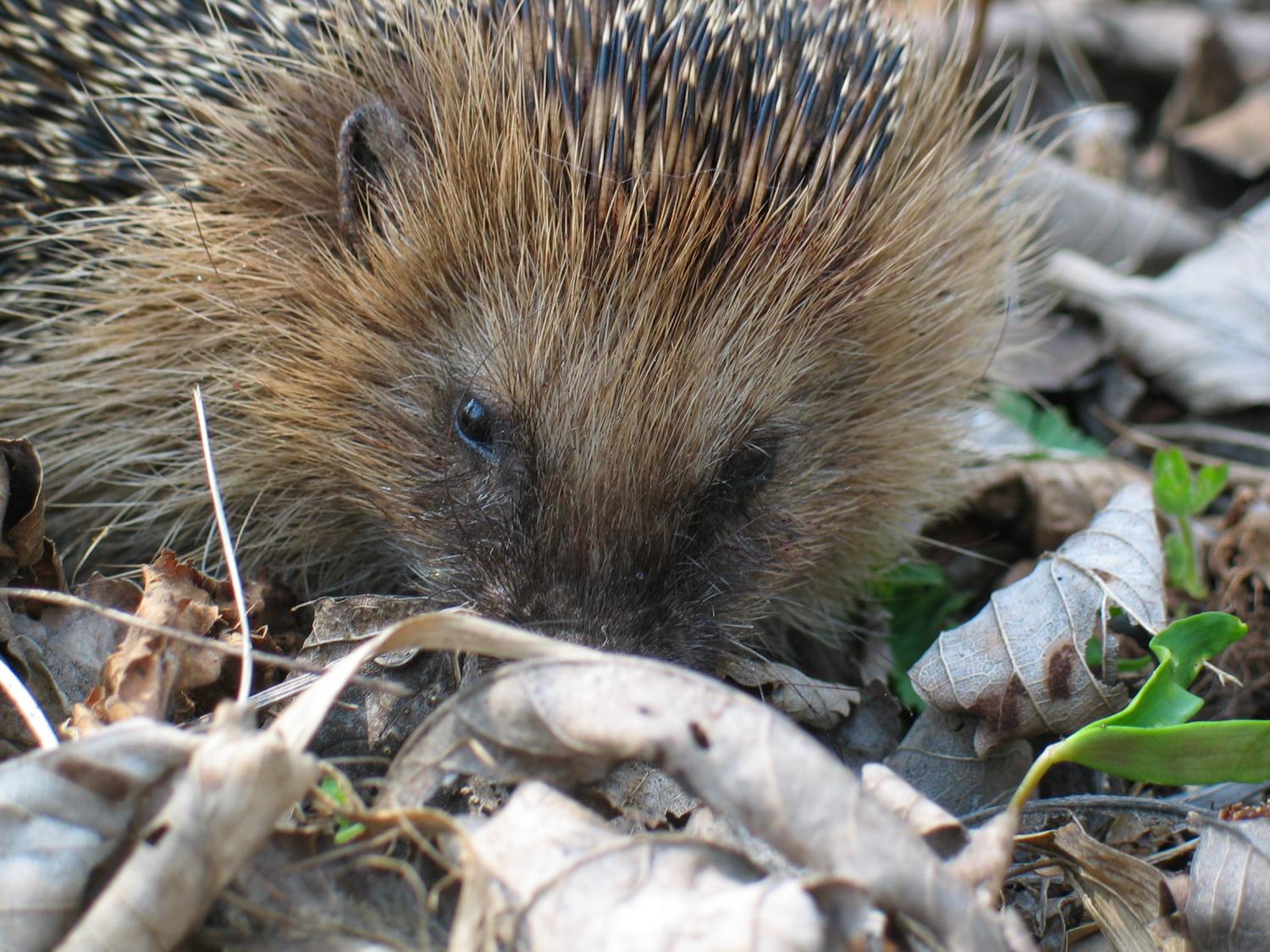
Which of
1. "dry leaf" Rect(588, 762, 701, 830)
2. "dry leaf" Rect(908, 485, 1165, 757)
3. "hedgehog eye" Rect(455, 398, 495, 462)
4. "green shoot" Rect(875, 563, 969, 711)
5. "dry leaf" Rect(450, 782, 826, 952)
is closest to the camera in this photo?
"dry leaf" Rect(450, 782, 826, 952)

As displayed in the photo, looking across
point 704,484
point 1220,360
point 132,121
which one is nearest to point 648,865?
point 704,484

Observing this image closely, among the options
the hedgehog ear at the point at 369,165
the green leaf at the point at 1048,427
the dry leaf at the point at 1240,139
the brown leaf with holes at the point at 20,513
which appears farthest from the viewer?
the dry leaf at the point at 1240,139

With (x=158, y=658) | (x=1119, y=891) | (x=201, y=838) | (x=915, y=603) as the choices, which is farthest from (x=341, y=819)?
(x=915, y=603)

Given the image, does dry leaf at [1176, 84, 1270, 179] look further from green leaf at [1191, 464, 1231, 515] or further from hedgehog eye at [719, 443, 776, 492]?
hedgehog eye at [719, 443, 776, 492]

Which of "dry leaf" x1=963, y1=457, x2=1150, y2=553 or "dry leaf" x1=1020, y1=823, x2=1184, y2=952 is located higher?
"dry leaf" x1=1020, y1=823, x2=1184, y2=952

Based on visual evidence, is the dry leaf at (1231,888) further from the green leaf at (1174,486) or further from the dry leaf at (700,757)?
the green leaf at (1174,486)

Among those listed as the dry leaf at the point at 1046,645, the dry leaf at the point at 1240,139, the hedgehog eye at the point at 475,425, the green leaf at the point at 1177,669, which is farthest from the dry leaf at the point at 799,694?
the dry leaf at the point at 1240,139

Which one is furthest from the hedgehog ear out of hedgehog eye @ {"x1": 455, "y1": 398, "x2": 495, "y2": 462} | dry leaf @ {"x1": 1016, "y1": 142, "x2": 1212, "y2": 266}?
dry leaf @ {"x1": 1016, "y1": 142, "x2": 1212, "y2": 266}
